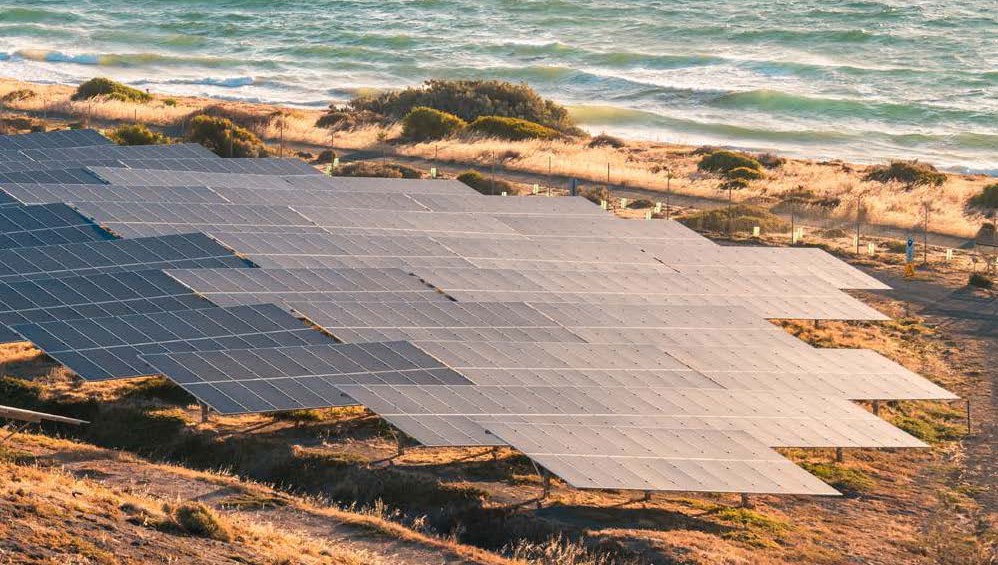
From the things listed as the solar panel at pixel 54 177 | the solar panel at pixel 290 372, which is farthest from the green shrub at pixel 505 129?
the solar panel at pixel 290 372

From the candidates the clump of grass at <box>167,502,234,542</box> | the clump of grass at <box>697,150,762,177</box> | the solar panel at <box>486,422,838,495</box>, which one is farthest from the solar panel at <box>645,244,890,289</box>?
the clump of grass at <box>697,150,762,177</box>

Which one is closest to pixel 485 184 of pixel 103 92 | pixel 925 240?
pixel 925 240

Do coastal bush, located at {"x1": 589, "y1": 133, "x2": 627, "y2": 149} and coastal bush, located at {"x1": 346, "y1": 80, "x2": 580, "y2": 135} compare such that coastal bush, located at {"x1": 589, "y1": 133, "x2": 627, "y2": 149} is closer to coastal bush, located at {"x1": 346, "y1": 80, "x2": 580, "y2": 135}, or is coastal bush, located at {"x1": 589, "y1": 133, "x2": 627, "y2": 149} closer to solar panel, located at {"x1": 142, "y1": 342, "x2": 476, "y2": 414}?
coastal bush, located at {"x1": 346, "y1": 80, "x2": 580, "y2": 135}

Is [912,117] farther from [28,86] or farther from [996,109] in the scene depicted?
[28,86]

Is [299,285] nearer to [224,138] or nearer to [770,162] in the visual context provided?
[224,138]

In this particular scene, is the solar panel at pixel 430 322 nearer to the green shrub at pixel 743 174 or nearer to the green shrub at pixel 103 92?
the green shrub at pixel 743 174

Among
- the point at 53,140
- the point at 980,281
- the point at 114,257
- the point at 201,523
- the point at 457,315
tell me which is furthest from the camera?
the point at 53,140
